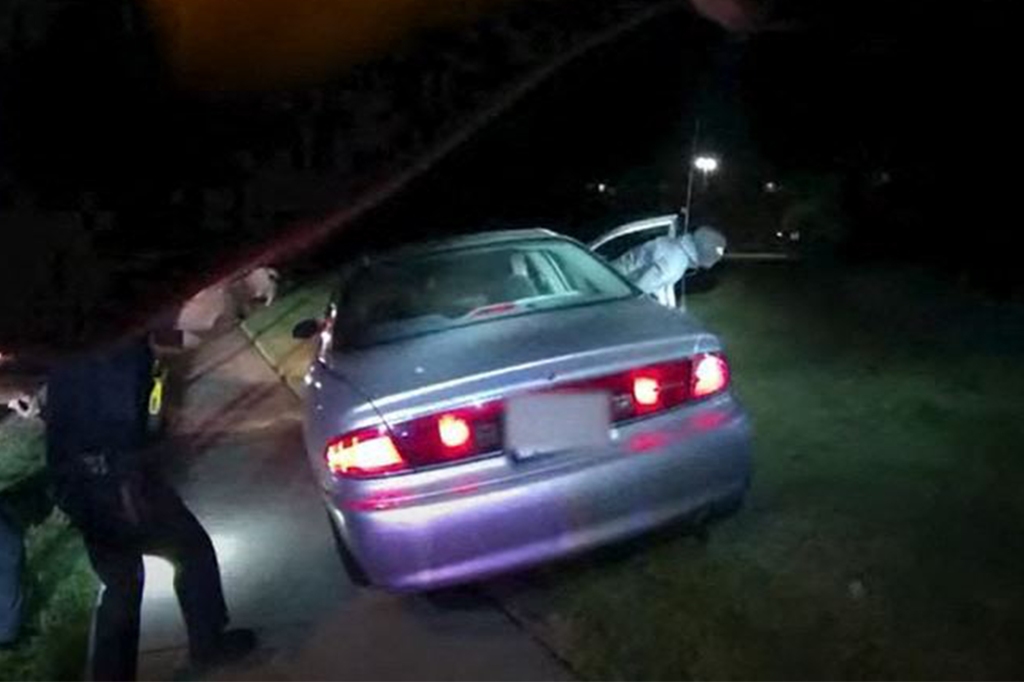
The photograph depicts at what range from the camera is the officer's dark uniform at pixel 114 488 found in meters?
4.38

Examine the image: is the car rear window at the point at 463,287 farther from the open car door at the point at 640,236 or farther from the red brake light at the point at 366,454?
the open car door at the point at 640,236

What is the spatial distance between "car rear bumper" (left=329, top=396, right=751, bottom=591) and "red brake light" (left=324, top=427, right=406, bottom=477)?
91 mm

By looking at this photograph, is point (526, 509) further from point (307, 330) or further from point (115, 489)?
point (307, 330)

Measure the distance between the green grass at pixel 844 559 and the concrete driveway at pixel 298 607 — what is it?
0.24 metres

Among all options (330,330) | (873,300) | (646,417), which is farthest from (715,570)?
(873,300)

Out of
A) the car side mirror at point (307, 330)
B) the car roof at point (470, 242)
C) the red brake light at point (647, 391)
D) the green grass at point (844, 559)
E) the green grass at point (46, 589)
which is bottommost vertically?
the green grass at point (46, 589)

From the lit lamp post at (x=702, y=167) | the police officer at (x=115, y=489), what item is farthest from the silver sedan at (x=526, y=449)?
the lit lamp post at (x=702, y=167)

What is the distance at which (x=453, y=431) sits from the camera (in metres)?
4.93

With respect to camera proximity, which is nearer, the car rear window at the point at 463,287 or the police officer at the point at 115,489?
the police officer at the point at 115,489

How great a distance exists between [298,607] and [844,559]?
2.20 metres

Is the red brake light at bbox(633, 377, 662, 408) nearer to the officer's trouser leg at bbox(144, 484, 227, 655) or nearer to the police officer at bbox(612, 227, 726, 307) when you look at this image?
the officer's trouser leg at bbox(144, 484, 227, 655)

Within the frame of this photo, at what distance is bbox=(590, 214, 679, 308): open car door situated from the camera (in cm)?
945

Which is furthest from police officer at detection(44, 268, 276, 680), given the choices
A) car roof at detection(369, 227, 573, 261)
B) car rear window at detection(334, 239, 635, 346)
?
car roof at detection(369, 227, 573, 261)

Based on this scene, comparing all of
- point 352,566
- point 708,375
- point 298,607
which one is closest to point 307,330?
point 298,607
